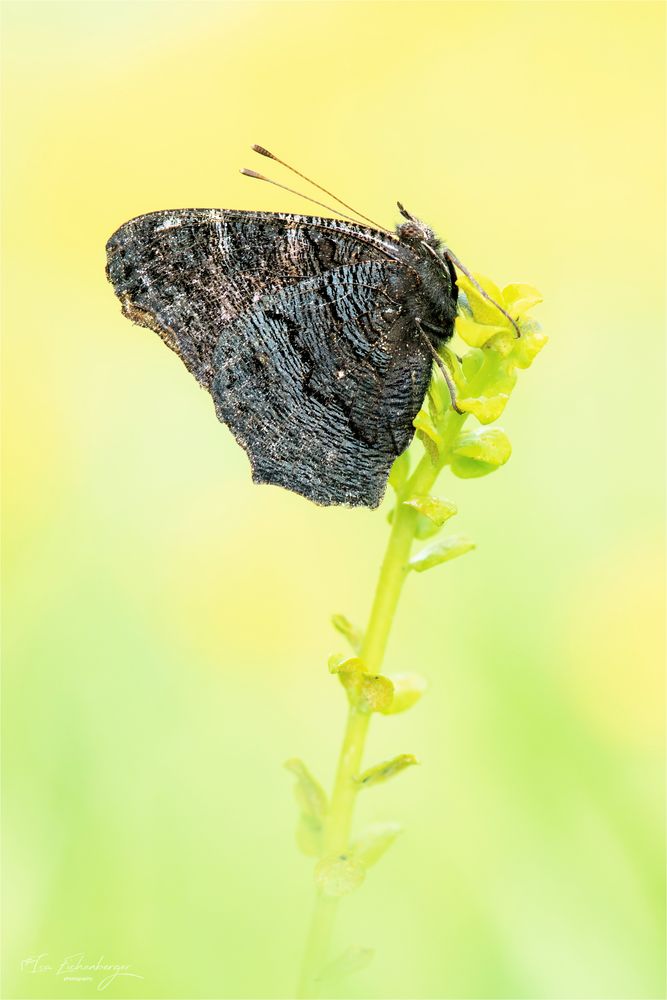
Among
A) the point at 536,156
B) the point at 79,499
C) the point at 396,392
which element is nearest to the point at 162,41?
the point at 536,156

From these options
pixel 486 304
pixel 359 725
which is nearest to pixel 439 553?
pixel 359 725

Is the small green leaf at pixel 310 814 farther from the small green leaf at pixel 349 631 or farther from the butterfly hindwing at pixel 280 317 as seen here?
the butterfly hindwing at pixel 280 317

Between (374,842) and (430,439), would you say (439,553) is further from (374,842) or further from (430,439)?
(374,842)

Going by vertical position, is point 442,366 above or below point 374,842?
above

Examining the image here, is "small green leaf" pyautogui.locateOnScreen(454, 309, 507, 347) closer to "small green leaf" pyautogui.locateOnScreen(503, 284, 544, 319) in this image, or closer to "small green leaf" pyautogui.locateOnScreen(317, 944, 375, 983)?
"small green leaf" pyautogui.locateOnScreen(503, 284, 544, 319)

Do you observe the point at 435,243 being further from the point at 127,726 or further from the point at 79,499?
the point at 79,499

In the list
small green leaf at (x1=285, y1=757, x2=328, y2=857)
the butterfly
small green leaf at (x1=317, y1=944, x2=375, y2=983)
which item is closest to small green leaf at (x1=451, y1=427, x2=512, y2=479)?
A: the butterfly
